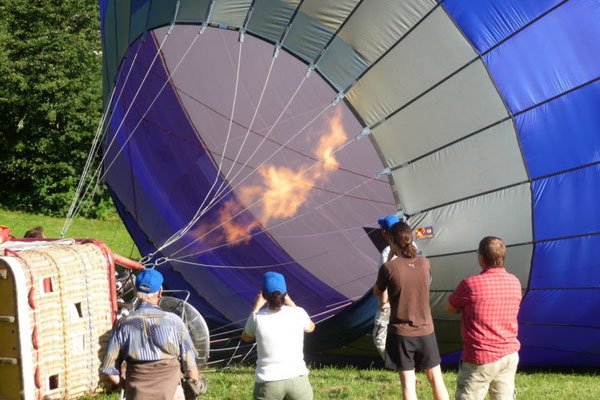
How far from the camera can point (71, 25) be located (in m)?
25.0

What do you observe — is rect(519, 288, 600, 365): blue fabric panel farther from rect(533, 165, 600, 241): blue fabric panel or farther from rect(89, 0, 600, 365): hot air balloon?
rect(533, 165, 600, 241): blue fabric panel

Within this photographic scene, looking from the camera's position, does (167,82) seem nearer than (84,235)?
Yes

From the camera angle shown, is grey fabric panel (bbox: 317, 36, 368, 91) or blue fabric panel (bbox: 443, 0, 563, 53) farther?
grey fabric panel (bbox: 317, 36, 368, 91)

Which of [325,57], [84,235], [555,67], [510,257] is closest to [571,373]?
[510,257]

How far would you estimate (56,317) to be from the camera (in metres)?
4.66

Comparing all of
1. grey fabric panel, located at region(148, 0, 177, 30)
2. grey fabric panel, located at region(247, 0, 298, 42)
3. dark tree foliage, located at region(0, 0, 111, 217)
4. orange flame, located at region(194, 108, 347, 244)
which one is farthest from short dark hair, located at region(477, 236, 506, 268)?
dark tree foliage, located at region(0, 0, 111, 217)

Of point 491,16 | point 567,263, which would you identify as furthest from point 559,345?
point 491,16

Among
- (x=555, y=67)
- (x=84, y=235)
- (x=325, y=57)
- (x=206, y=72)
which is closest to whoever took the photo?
(x=555, y=67)

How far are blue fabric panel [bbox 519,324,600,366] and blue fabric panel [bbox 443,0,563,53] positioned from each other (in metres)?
2.17

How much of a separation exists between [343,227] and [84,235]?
11.9 m

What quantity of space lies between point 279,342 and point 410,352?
96cm

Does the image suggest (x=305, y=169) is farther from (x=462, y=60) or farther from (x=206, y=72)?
(x=462, y=60)

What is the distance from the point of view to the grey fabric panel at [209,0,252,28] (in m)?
6.41

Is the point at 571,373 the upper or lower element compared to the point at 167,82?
lower
